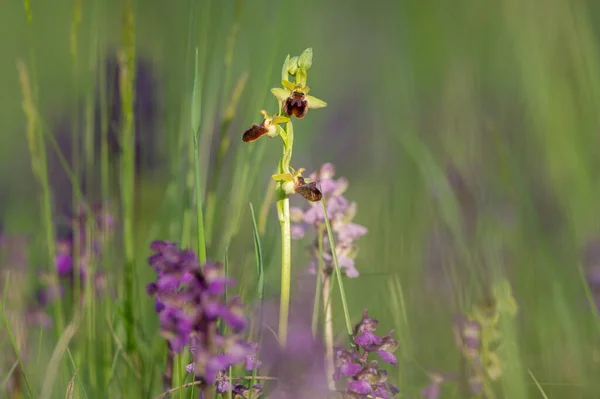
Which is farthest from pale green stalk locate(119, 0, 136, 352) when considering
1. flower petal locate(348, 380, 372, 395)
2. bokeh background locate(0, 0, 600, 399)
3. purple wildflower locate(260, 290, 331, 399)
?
flower petal locate(348, 380, 372, 395)

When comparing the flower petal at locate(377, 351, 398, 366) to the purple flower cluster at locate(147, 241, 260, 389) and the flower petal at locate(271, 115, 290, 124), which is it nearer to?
the purple flower cluster at locate(147, 241, 260, 389)

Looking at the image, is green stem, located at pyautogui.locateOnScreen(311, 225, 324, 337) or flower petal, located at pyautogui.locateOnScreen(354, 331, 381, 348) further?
green stem, located at pyautogui.locateOnScreen(311, 225, 324, 337)

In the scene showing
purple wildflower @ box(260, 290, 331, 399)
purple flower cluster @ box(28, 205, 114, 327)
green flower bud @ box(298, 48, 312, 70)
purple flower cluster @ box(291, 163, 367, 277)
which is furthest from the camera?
purple flower cluster @ box(28, 205, 114, 327)

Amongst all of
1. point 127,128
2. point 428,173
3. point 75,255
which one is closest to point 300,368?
point 127,128

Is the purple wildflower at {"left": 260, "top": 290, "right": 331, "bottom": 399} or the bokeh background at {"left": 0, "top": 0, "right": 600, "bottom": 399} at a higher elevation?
the bokeh background at {"left": 0, "top": 0, "right": 600, "bottom": 399}

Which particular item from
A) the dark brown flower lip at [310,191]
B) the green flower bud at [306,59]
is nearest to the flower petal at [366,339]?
the dark brown flower lip at [310,191]

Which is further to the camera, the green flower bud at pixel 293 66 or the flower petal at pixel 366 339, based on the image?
the green flower bud at pixel 293 66

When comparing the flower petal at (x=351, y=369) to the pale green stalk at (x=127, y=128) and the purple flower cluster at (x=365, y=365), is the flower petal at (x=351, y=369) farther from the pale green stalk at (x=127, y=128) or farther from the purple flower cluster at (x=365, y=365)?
the pale green stalk at (x=127, y=128)
